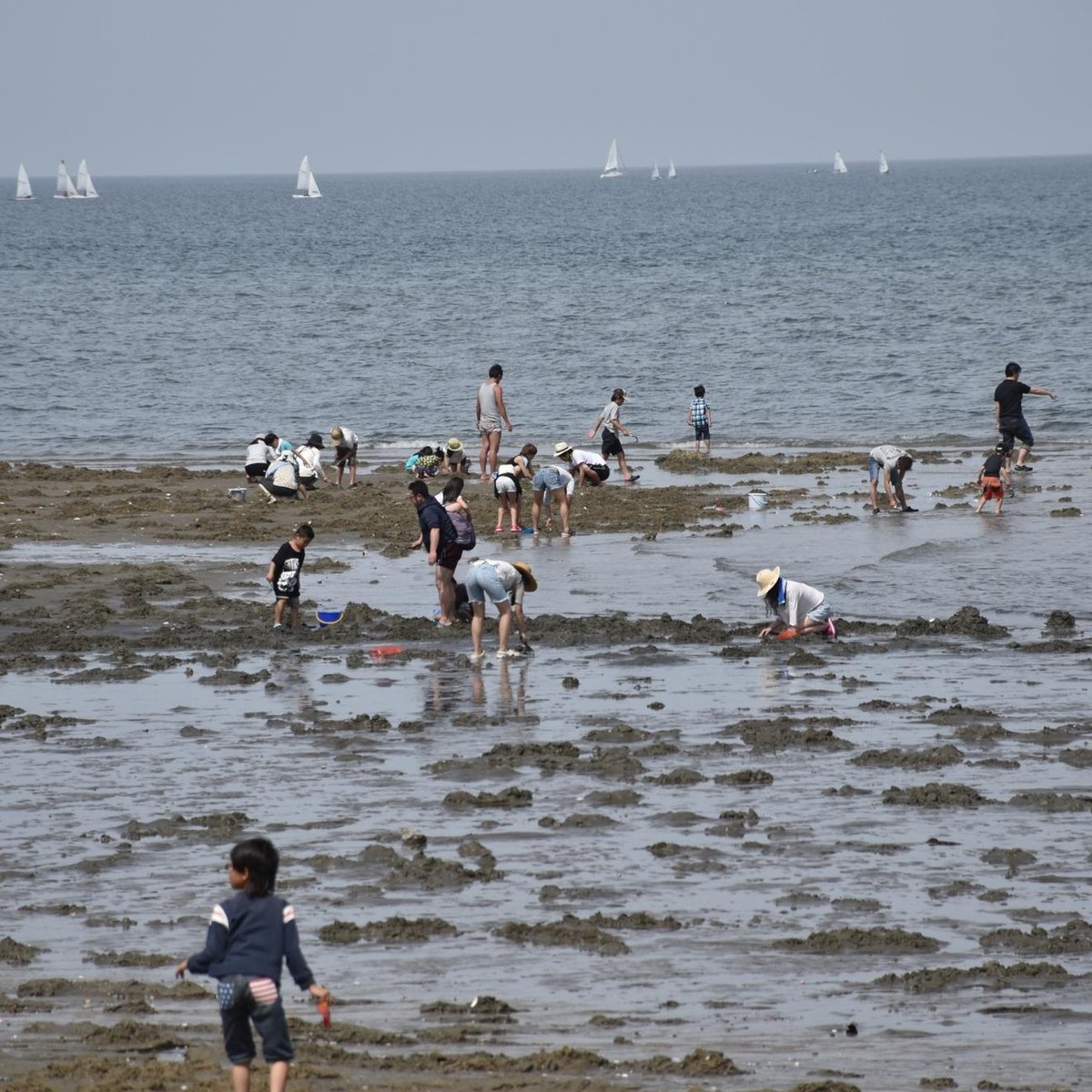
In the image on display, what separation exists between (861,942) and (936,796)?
2.57 m

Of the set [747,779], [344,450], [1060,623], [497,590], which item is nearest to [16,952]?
[747,779]

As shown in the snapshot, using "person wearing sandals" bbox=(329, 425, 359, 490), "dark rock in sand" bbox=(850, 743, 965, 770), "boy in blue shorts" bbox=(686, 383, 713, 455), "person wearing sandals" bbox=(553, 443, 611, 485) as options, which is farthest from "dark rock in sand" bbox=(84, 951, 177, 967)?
"boy in blue shorts" bbox=(686, 383, 713, 455)

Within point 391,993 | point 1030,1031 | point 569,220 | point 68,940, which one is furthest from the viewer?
point 569,220

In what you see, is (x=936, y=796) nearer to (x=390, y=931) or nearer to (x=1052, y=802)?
(x=1052, y=802)

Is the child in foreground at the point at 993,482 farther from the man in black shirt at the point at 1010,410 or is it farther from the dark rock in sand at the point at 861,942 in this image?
the dark rock in sand at the point at 861,942

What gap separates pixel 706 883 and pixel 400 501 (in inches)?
646

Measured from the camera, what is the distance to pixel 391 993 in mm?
8797

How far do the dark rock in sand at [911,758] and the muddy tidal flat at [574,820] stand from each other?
0.03 metres

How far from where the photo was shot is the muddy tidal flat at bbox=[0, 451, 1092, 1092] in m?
8.20

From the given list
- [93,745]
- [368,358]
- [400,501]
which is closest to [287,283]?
[368,358]

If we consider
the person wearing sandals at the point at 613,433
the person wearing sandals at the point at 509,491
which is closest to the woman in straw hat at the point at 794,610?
the person wearing sandals at the point at 509,491

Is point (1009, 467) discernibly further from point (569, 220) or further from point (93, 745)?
point (569, 220)

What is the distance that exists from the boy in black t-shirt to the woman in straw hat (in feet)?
14.0

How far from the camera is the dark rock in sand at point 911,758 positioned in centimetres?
1253
